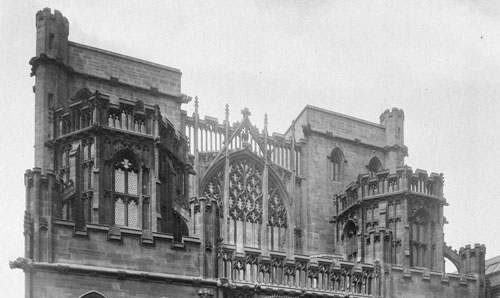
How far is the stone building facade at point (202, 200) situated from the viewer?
26.8 metres

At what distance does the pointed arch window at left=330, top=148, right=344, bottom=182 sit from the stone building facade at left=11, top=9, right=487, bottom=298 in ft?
0.19

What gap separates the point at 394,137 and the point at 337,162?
3.42 meters

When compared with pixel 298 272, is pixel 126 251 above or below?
above

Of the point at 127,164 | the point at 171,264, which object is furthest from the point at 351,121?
the point at 171,264

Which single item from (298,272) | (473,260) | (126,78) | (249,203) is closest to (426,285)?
(473,260)

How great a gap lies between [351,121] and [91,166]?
1720 cm

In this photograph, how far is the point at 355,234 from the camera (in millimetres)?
39562

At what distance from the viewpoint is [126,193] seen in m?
31.2

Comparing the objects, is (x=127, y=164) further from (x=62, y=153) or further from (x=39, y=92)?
(x=39, y=92)

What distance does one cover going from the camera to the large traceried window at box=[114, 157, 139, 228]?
3102 cm

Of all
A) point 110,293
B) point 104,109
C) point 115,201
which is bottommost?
point 110,293

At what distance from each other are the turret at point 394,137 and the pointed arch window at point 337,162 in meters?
2.56

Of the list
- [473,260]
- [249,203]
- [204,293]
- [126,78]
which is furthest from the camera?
[249,203]

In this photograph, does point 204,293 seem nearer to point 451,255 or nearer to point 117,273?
point 117,273
